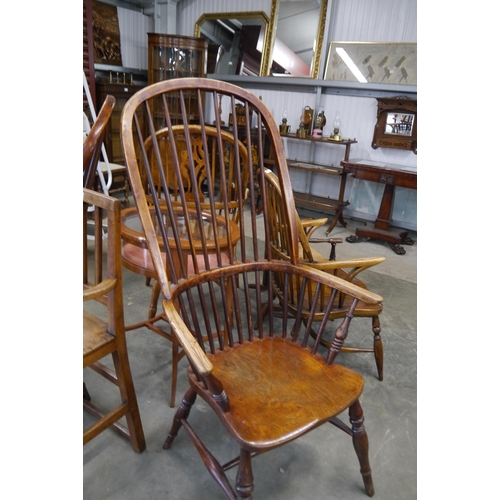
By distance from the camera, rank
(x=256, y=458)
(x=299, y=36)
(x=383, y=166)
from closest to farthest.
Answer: (x=256, y=458)
(x=383, y=166)
(x=299, y=36)

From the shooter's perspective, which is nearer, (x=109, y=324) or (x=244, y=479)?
(x=244, y=479)

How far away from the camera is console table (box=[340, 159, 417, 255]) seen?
3.75m

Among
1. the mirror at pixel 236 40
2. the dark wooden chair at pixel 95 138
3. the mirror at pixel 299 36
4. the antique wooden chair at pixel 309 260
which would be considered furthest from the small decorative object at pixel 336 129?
the dark wooden chair at pixel 95 138

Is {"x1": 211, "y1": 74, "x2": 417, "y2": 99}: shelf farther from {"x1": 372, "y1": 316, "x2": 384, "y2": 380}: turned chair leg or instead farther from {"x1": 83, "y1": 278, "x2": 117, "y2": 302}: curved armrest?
{"x1": 83, "y1": 278, "x2": 117, "y2": 302}: curved armrest

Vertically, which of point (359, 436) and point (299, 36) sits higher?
point (299, 36)

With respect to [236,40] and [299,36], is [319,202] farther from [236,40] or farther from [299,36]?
[236,40]

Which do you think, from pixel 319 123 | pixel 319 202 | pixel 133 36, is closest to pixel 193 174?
pixel 319 202

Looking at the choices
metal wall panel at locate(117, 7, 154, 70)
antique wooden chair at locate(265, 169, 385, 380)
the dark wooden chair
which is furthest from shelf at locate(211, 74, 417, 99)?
the dark wooden chair

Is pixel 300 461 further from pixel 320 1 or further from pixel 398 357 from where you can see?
pixel 320 1

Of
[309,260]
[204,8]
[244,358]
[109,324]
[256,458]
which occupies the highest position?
A: [204,8]

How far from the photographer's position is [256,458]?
1.50m

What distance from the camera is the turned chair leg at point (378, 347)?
1.81 m

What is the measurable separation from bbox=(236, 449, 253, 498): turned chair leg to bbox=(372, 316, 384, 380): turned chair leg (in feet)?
3.33

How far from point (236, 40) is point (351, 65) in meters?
1.71
